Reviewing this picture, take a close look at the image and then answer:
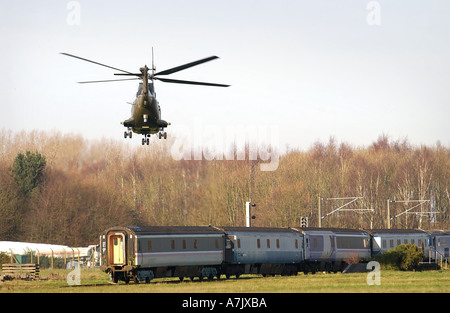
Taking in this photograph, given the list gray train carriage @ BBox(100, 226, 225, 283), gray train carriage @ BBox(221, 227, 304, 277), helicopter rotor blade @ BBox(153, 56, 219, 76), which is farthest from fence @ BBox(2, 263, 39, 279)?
helicopter rotor blade @ BBox(153, 56, 219, 76)

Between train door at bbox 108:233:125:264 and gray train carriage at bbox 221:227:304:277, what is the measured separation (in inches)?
291

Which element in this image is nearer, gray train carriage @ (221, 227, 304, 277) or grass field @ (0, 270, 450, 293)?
grass field @ (0, 270, 450, 293)

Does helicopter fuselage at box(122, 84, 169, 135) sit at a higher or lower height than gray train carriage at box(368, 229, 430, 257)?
higher

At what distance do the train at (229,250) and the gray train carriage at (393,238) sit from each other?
3.0 inches

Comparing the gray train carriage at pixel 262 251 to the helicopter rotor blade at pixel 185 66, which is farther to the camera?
the gray train carriage at pixel 262 251

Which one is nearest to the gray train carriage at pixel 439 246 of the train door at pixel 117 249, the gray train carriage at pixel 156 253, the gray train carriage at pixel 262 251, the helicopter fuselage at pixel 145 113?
the gray train carriage at pixel 262 251

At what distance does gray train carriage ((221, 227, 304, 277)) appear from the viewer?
170ft

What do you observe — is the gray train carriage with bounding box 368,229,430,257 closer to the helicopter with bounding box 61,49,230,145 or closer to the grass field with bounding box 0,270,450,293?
the grass field with bounding box 0,270,450,293

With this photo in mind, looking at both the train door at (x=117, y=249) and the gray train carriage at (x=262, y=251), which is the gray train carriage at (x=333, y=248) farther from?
the train door at (x=117, y=249)

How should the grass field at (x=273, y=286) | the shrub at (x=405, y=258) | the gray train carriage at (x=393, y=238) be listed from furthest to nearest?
1. the gray train carriage at (x=393, y=238)
2. the shrub at (x=405, y=258)
3. the grass field at (x=273, y=286)

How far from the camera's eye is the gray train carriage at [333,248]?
5822 centimetres

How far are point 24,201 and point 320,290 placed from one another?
63619mm

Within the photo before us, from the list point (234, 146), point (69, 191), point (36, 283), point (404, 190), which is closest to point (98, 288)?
point (36, 283)

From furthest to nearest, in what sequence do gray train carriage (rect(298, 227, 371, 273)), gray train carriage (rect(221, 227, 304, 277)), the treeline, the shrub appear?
the treeline → gray train carriage (rect(298, 227, 371, 273)) → the shrub → gray train carriage (rect(221, 227, 304, 277))
